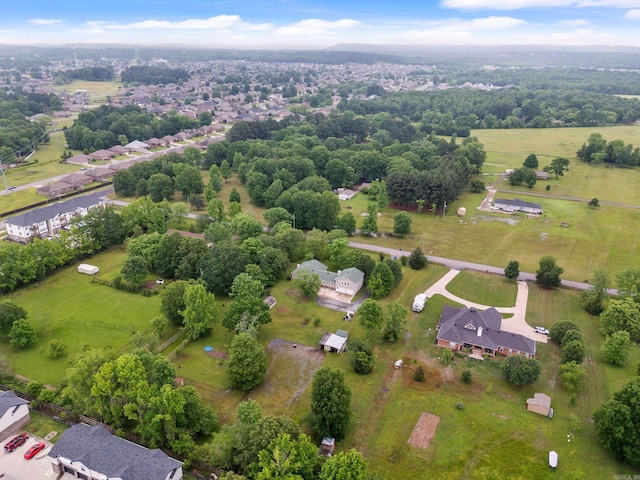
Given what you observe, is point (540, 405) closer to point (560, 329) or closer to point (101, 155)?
point (560, 329)

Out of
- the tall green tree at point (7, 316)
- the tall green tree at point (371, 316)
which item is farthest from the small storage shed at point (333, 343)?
the tall green tree at point (7, 316)

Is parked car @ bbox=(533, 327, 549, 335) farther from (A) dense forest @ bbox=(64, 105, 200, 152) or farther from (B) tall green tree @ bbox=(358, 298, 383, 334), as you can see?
(A) dense forest @ bbox=(64, 105, 200, 152)

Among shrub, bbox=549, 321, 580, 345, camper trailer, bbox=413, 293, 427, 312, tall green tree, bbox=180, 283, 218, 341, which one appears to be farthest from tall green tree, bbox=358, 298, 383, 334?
shrub, bbox=549, 321, 580, 345

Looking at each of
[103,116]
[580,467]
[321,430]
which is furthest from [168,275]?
[103,116]

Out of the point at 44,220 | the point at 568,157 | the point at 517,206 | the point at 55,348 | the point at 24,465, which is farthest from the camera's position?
the point at 568,157

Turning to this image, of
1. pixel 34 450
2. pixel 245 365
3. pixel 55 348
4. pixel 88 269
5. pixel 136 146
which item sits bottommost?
pixel 88 269

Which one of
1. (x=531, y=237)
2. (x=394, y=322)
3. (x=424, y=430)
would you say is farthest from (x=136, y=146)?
(x=424, y=430)

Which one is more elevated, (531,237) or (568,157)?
(568,157)
